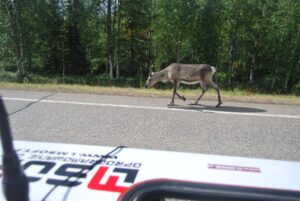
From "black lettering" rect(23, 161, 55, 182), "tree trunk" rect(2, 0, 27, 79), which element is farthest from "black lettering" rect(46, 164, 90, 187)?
"tree trunk" rect(2, 0, 27, 79)

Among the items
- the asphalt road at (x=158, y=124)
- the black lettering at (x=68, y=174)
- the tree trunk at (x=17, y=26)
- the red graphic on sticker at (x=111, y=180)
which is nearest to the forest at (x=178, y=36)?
the tree trunk at (x=17, y=26)

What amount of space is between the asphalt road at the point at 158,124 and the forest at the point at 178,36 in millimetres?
15088

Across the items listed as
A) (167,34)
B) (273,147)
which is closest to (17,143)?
(273,147)

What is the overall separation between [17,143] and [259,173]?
178 centimetres

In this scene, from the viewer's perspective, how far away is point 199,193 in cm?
172

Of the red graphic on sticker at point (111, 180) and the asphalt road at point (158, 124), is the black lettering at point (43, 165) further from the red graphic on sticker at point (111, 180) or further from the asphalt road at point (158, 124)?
the asphalt road at point (158, 124)

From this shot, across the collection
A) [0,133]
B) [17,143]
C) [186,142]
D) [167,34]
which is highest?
[167,34]

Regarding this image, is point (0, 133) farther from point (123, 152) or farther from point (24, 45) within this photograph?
point (24, 45)

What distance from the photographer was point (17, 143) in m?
2.65

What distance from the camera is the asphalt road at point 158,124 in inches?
221

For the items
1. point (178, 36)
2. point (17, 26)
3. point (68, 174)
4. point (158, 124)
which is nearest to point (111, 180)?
point (68, 174)

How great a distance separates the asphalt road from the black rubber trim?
3.61 metres

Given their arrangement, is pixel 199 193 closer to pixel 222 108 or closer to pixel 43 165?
pixel 43 165

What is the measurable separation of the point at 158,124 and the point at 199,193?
16.5ft
